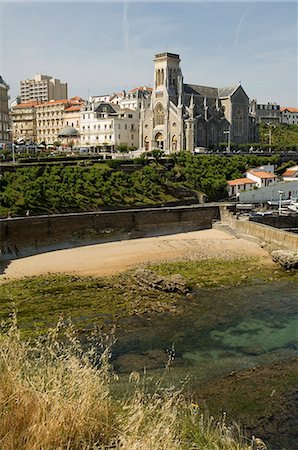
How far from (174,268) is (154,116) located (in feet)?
172

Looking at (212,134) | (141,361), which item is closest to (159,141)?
(212,134)

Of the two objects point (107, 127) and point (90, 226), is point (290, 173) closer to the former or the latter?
point (107, 127)

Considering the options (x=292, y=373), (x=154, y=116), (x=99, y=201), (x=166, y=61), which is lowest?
(x=292, y=373)

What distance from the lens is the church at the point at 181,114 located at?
73.8 meters

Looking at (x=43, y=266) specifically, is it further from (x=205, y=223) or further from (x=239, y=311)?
(x=205, y=223)

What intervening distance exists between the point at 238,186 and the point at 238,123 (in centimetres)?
3364

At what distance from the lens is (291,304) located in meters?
22.8

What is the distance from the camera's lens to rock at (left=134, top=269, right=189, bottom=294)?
24.0 metres

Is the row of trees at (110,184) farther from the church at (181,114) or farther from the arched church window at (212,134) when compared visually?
the arched church window at (212,134)

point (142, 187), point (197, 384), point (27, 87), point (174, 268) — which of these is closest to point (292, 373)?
point (197, 384)

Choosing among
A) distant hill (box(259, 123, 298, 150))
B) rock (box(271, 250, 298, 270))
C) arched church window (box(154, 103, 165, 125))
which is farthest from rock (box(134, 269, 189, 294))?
distant hill (box(259, 123, 298, 150))

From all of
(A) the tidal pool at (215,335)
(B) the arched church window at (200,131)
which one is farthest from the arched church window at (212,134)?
(A) the tidal pool at (215,335)

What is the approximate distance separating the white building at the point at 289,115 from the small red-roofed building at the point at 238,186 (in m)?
92.8

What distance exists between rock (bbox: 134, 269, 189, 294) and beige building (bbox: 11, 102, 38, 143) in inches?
3555
